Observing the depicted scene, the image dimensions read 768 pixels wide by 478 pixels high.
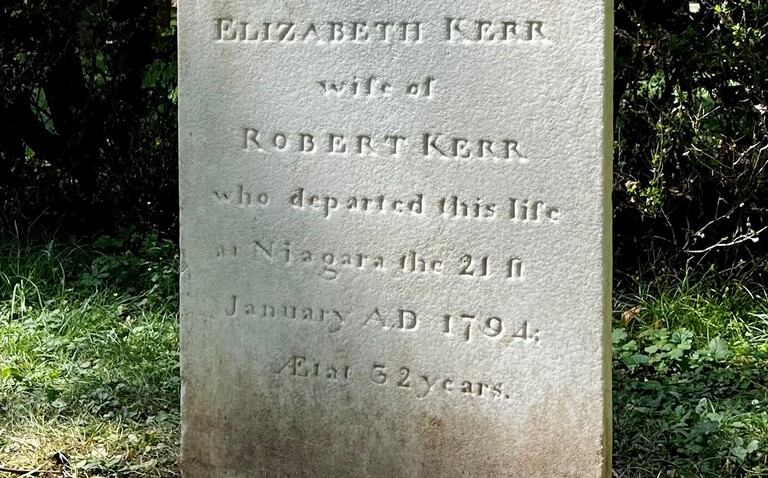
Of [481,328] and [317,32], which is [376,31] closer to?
[317,32]

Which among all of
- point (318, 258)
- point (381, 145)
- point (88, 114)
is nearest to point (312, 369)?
point (318, 258)

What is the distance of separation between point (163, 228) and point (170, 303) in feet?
2.74

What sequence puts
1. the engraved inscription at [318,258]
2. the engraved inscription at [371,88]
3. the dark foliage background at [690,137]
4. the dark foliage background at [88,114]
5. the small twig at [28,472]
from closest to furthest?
the engraved inscription at [371,88] → the engraved inscription at [318,258] → the small twig at [28,472] → the dark foliage background at [690,137] → the dark foliage background at [88,114]

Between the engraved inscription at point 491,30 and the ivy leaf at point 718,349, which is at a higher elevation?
the engraved inscription at point 491,30

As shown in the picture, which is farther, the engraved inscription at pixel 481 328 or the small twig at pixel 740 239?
the small twig at pixel 740 239

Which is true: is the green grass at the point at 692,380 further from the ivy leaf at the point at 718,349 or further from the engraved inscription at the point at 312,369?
the engraved inscription at the point at 312,369

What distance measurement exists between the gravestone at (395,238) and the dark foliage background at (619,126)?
6.65 ft

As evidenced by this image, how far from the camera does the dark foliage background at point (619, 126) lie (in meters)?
4.82

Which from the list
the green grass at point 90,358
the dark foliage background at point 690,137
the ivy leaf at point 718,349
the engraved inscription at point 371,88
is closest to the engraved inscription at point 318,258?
the engraved inscription at point 371,88

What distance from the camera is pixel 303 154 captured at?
3090 mm

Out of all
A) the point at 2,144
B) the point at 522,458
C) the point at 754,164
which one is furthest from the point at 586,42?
the point at 2,144

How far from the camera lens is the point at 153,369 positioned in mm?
4309

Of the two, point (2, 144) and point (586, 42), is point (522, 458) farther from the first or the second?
point (2, 144)

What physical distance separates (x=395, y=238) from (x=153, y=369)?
1.63m
